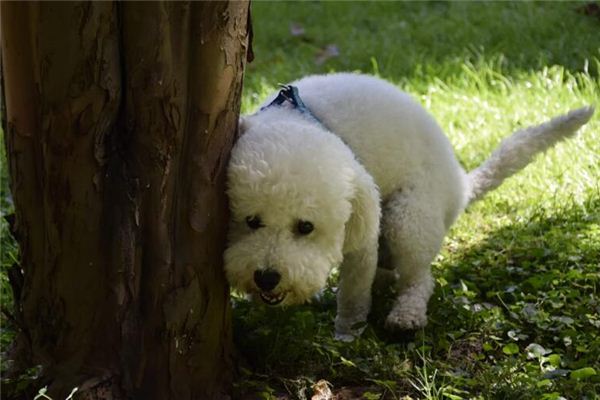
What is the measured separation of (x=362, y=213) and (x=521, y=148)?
1280 mm

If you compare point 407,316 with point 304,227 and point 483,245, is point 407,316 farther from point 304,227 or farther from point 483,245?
point 483,245

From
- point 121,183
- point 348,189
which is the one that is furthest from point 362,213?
point 121,183

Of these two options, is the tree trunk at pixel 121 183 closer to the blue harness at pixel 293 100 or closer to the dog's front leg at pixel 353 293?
the blue harness at pixel 293 100

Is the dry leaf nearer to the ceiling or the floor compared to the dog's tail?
nearer to the floor

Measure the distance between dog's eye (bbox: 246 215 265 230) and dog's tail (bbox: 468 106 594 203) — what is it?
1513 millimetres

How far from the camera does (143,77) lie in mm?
2484

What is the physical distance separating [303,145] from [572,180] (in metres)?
2.29

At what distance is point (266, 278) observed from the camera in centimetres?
276

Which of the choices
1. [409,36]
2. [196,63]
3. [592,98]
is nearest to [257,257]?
[196,63]

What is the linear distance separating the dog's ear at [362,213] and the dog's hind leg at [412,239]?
0.39 m

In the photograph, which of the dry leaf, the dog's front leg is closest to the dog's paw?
the dog's front leg

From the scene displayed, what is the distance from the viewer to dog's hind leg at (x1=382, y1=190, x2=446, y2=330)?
3520 mm

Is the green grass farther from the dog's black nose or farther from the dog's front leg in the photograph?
the dog's black nose

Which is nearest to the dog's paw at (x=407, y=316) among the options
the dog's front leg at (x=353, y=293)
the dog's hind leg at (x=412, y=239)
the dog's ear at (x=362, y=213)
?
the dog's hind leg at (x=412, y=239)
